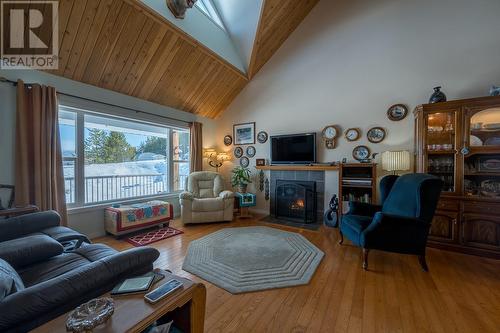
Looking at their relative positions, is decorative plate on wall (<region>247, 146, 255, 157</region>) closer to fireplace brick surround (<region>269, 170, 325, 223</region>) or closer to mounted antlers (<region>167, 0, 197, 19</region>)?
fireplace brick surround (<region>269, 170, 325, 223</region>)

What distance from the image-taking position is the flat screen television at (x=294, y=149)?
4.07m

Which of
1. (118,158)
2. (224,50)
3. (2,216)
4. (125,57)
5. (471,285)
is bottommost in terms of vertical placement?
(471,285)

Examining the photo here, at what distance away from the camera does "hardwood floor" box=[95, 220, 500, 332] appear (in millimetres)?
1514

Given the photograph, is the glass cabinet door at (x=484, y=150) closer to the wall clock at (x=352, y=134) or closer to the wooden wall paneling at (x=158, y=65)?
the wall clock at (x=352, y=134)

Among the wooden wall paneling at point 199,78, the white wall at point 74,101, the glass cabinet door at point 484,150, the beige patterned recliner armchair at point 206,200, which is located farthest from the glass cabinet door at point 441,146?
the white wall at point 74,101

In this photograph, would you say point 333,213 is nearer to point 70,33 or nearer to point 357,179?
point 357,179

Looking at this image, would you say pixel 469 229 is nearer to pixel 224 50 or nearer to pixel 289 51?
pixel 289 51

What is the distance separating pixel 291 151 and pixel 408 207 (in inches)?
89.9

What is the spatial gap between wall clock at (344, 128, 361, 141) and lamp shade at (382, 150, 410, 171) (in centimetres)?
73

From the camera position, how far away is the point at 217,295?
6.10 ft

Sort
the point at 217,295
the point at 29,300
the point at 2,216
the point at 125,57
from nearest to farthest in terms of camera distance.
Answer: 1. the point at 29,300
2. the point at 217,295
3. the point at 2,216
4. the point at 125,57

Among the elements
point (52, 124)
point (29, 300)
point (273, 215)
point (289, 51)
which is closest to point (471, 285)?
point (273, 215)

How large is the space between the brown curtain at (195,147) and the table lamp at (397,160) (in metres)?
3.76

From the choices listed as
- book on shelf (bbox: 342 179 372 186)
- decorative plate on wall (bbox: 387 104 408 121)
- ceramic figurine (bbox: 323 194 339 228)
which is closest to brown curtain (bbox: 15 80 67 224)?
ceramic figurine (bbox: 323 194 339 228)
